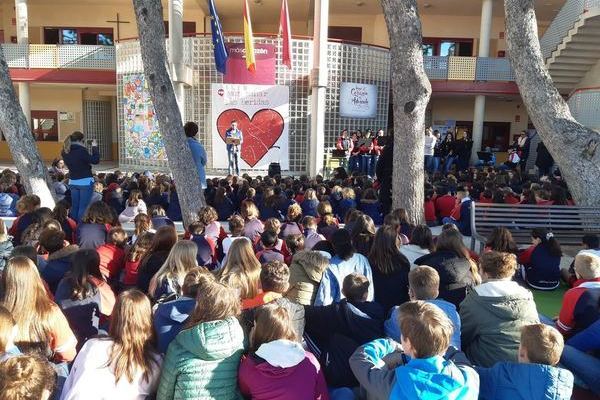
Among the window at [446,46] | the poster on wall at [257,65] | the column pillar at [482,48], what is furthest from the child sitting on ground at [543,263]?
the window at [446,46]

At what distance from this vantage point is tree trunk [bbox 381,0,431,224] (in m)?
7.69

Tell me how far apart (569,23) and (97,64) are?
16363mm

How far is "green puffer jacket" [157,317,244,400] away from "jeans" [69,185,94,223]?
596 centimetres

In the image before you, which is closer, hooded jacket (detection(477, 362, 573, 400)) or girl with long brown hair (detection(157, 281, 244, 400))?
hooded jacket (detection(477, 362, 573, 400))

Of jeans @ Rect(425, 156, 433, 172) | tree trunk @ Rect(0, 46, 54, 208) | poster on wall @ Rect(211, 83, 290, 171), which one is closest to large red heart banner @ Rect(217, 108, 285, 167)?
poster on wall @ Rect(211, 83, 290, 171)

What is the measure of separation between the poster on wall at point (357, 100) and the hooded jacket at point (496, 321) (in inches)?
554

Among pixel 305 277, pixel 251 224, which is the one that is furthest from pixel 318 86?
pixel 305 277

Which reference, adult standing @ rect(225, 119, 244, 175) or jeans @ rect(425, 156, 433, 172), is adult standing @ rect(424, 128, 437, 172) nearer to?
jeans @ rect(425, 156, 433, 172)

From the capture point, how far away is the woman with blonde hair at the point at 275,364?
275cm

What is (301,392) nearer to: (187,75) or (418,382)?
(418,382)

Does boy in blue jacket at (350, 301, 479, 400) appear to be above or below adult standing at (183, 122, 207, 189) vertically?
below

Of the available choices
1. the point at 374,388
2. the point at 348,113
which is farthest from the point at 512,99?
the point at 374,388

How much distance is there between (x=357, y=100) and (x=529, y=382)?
15.3 m

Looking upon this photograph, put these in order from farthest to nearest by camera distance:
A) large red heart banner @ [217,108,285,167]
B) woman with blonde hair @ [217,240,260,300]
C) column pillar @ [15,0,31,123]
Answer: column pillar @ [15,0,31,123] < large red heart banner @ [217,108,285,167] < woman with blonde hair @ [217,240,260,300]
